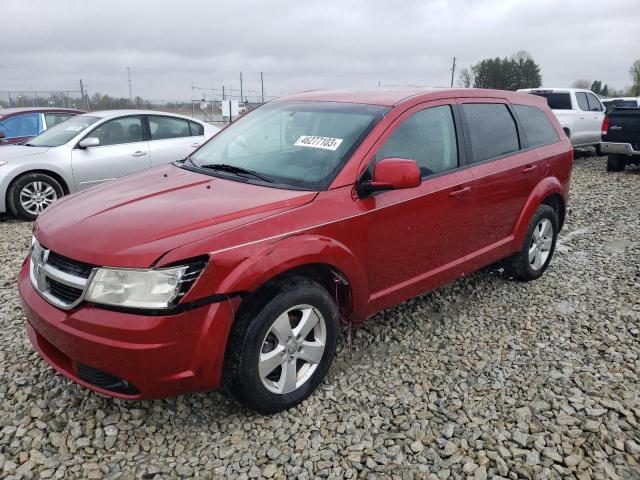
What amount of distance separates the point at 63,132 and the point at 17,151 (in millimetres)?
684

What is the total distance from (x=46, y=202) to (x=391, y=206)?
5703 millimetres

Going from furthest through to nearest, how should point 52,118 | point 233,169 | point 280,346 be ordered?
point 52,118 < point 233,169 < point 280,346

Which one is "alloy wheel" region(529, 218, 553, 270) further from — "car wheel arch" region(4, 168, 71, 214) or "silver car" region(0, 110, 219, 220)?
"car wheel arch" region(4, 168, 71, 214)

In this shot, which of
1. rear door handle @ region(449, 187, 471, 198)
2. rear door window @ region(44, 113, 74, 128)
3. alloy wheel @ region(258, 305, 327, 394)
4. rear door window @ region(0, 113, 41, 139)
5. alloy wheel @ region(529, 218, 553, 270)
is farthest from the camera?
rear door window @ region(44, 113, 74, 128)

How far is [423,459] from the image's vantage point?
2473 millimetres

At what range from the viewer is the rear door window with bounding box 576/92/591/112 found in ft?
42.5

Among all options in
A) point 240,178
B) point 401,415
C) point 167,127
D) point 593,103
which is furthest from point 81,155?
point 593,103

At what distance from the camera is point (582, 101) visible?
1312 cm

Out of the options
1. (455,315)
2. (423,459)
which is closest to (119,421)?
(423,459)

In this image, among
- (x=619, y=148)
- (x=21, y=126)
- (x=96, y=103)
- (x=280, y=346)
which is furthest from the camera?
(x=96, y=103)

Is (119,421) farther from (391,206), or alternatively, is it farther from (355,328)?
(391,206)

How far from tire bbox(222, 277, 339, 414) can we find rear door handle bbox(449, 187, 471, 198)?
1229mm

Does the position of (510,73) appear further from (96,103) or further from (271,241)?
(271,241)

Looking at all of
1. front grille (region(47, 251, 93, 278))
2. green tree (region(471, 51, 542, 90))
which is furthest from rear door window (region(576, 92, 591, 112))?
green tree (region(471, 51, 542, 90))
